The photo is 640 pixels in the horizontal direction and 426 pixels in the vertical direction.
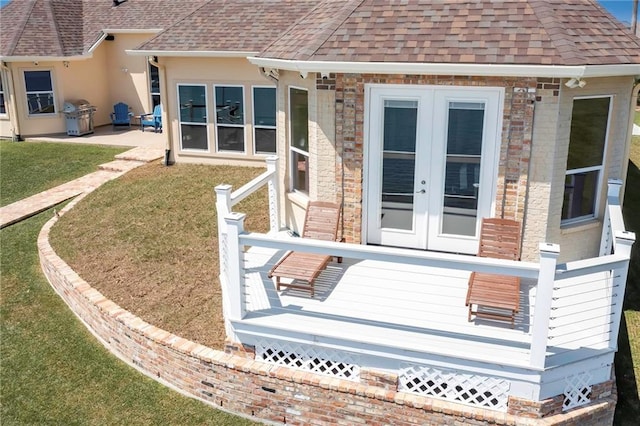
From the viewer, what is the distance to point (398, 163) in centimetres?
866

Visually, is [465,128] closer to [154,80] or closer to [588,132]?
[588,132]

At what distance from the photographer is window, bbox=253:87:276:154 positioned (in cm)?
1669

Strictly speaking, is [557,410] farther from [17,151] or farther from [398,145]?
[17,151]

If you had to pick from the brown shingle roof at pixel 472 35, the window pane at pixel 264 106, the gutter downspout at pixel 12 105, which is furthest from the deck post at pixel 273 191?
the gutter downspout at pixel 12 105

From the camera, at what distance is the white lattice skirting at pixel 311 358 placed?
6875 millimetres

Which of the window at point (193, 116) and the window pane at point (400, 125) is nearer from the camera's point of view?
the window pane at point (400, 125)

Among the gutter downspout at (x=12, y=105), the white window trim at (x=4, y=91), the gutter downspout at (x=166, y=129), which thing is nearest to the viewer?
the gutter downspout at (x=166, y=129)

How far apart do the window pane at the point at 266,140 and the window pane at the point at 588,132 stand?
10043 millimetres

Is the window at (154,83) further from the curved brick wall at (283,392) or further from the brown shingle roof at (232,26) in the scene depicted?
the curved brick wall at (283,392)

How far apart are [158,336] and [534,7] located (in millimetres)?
7106

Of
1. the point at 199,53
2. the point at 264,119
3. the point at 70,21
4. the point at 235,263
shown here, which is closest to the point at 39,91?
the point at 70,21

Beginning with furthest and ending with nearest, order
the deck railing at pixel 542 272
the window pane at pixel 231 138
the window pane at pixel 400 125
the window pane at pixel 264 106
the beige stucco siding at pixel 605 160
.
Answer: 1. the window pane at pixel 231 138
2. the window pane at pixel 264 106
3. the window pane at pixel 400 125
4. the beige stucco siding at pixel 605 160
5. the deck railing at pixel 542 272

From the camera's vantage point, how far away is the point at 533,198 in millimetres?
8148

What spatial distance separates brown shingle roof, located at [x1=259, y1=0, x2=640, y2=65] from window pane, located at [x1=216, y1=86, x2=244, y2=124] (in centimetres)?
794
